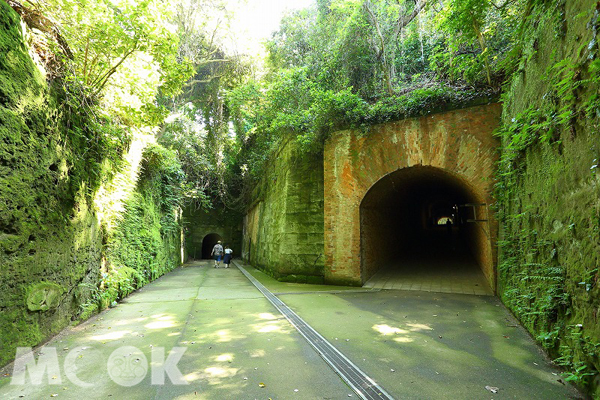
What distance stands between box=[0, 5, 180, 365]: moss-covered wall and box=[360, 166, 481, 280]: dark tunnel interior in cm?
622

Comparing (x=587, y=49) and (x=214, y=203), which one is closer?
(x=587, y=49)

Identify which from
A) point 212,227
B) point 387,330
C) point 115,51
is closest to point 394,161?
point 387,330

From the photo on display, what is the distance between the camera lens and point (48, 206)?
150 inches

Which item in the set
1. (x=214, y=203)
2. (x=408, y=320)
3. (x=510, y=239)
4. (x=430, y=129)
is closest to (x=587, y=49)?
(x=510, y=239)

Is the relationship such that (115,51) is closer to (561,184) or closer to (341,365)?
(341,365)

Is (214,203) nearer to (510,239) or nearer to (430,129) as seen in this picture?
(430,129)

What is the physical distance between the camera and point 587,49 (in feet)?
8.02

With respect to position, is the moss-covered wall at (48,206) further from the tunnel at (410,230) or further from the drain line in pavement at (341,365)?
the tunnel at (410,230)

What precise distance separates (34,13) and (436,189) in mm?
11634

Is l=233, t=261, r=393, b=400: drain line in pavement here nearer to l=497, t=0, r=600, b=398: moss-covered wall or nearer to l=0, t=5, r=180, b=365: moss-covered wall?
l=497, t=0, r=600, b=398: moss-covered wall

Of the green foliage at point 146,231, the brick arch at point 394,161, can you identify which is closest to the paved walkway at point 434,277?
the brick arch at point 394,161

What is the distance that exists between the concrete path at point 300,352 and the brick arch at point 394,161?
211cm

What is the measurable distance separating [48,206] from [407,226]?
12.0 m

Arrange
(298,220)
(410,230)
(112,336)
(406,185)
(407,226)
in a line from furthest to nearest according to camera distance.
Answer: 1. (410,230)
2. (407,226)
3. (406,185)
4. (298,220)
5. (112,336)
